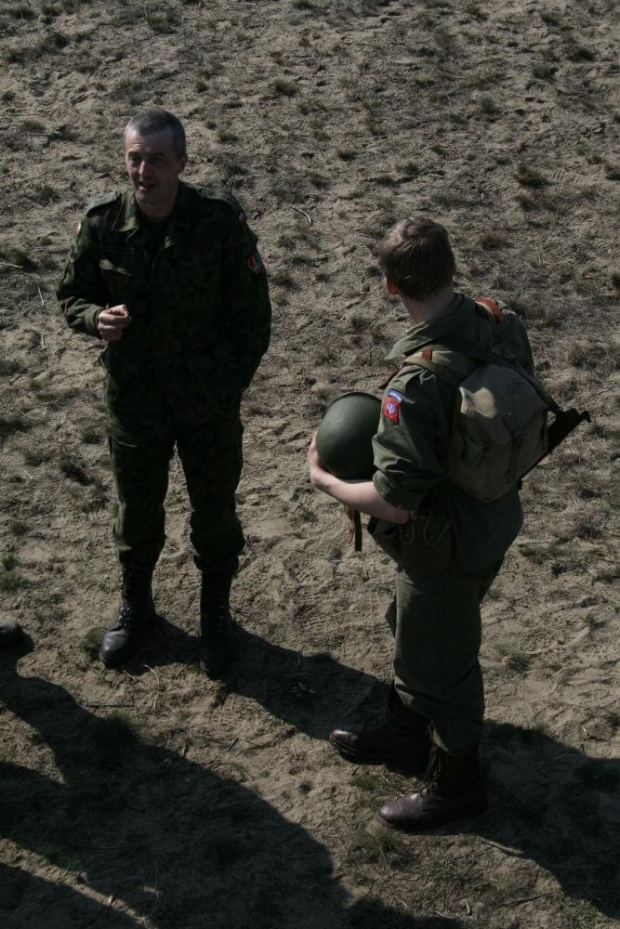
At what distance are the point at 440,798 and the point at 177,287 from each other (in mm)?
2228

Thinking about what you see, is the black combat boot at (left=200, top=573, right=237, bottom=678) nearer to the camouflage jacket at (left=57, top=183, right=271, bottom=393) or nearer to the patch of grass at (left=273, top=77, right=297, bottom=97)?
the camouflage jacket at (left=57, top=183, right=271, bottom=393)

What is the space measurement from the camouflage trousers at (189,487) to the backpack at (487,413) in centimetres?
143

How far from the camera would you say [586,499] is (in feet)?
21.6

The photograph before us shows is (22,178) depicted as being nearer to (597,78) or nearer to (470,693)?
(597,78)

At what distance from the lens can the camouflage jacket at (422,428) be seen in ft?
12.8

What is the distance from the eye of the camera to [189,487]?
538 cm

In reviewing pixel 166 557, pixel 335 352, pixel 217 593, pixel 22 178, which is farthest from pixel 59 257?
pixel 217 593

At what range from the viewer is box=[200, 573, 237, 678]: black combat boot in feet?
18.1

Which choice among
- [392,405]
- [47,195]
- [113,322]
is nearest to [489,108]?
[47,195]

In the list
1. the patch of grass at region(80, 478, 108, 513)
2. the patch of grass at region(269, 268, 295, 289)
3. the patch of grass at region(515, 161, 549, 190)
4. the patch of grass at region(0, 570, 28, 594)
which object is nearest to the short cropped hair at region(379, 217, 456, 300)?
the patch of grass at region(0, 570, 28, 594)

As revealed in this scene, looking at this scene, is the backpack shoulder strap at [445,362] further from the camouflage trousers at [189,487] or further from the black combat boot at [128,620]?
the black combat boot at [128,620]

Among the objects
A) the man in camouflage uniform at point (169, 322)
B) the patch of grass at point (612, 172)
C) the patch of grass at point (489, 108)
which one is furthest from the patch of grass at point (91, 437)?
the patch of grass at point (489, 108)

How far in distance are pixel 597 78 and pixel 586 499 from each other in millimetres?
5303

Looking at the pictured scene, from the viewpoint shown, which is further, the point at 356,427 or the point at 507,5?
the point at 507,5
